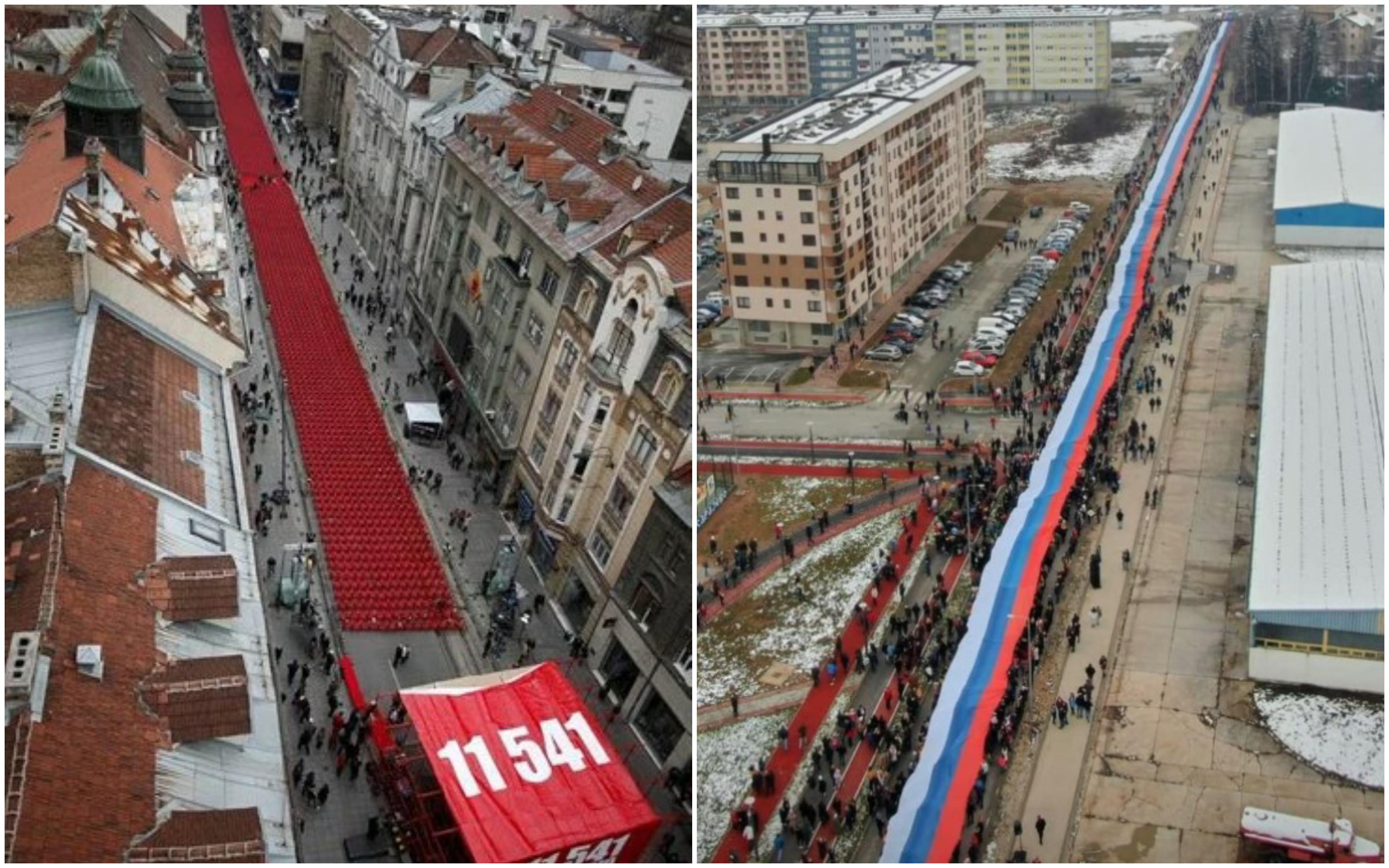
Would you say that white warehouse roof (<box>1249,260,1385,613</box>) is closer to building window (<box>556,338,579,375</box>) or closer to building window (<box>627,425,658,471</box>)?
building window (<box>627,425,658,471</box>)

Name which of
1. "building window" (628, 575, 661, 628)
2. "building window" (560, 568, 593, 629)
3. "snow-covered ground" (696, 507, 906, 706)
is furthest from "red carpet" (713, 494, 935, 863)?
"building window" (560, 568, 593, 629)

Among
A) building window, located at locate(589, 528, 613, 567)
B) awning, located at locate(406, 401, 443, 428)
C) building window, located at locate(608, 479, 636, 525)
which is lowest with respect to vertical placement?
building window, located at locate(589, 528, 613, 567)

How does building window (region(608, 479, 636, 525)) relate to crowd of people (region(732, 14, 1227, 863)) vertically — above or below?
above

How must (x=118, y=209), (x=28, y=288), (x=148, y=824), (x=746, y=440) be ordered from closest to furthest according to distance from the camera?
(x=148, y=824) < (x=28, y=288) < (x=118, y=209) < (x=746, y=440)

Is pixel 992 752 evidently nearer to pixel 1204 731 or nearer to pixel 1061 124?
pixel 1204 731

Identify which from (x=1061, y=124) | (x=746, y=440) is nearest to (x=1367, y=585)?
(x=746, y=440)

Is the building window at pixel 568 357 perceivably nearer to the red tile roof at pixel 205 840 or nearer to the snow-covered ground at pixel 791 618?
the snow-covered ground at pixel 791 618
